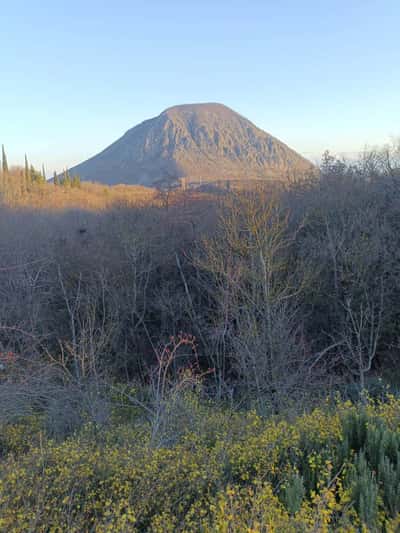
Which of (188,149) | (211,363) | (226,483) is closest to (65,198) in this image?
(211,363)

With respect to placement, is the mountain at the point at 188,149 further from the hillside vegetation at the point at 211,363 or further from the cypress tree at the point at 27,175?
the hillside vegetation at the point at 211,363

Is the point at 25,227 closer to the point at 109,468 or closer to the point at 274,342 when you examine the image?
the point at 274,342

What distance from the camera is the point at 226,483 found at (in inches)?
225

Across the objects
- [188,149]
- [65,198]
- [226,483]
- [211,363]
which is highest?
[188,149]

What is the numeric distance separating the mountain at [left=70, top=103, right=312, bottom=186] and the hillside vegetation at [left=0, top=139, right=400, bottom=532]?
283ft

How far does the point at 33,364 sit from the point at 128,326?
8330 mm

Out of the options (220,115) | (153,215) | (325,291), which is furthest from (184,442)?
(220,115)

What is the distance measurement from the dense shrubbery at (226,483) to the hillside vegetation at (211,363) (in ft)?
0.11

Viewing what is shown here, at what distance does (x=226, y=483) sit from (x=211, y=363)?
13.8 meters

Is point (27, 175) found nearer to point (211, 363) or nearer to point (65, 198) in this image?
point (65, 198)

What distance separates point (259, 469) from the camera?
18.8 ft

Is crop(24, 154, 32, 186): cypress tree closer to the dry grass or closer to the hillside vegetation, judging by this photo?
the dry grass

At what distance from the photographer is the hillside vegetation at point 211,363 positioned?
17.0 feet

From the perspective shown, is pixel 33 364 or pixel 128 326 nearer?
pixel 33 364
